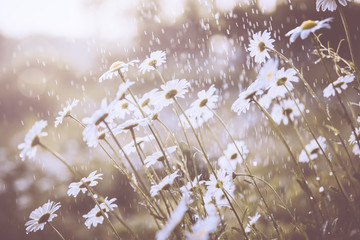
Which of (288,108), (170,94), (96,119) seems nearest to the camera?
(96,119)

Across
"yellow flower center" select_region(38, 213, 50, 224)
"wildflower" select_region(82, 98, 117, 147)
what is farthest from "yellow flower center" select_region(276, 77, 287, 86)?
"yellow flower center" select_region(38, 213, 50, 224)

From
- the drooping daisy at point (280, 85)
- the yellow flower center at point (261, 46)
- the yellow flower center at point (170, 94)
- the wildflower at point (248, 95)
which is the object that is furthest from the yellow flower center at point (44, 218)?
the yellow flower center at point (261, 46)

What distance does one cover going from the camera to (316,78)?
4688mm

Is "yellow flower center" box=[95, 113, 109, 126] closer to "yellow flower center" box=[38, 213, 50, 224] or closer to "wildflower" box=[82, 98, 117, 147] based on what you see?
"wildflower" box=[82, 98, 117, 147]

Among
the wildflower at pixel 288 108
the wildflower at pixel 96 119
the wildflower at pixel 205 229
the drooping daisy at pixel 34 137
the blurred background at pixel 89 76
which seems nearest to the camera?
the wildflower at pixel 205 229

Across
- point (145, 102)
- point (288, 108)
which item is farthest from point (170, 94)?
point (288, 108)

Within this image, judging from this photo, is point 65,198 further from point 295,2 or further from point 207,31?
point 295,2

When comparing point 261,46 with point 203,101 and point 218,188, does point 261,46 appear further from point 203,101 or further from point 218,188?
point 218,188

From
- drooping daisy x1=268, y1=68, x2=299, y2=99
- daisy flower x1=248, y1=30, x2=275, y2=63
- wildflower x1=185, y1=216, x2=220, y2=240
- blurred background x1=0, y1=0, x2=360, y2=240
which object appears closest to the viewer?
wildflower x1=185, y1=216, x2=220, y2=240

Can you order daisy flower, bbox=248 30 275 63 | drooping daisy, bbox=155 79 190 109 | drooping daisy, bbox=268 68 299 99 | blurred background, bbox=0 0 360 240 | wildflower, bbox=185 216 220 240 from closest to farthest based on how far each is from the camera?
wildflower, bbox=185 216 220 240 → drooping daisy, bbox=268 68 299 99 → drooping daisy, bbox=155 79 190 109 → daisy flower, bbox=248 30 275 63 → blurred background, bbox=0 0 360 240

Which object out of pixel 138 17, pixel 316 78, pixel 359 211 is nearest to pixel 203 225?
pixel 359 211

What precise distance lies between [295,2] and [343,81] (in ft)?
12.4

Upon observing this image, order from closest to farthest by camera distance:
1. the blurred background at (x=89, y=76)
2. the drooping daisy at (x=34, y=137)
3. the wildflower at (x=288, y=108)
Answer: the drooping daisy at (x=34, y=137) → the wildflower at (x=288, y=108) → the blurred background at (x=89, y=76)

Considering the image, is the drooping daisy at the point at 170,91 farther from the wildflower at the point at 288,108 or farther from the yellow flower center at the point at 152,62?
the wildflower at the point at 288,108
